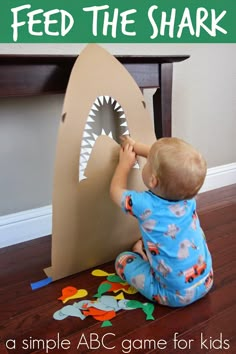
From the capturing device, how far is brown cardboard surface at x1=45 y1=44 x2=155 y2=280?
1.05 meters

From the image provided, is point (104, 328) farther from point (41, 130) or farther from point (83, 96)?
point (41, 130)

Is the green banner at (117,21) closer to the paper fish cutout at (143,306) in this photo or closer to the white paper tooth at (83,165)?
the white paper tooth at (83,165)

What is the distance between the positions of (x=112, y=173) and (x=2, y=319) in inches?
20.3

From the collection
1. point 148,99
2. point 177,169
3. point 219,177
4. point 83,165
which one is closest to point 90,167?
point 83,165

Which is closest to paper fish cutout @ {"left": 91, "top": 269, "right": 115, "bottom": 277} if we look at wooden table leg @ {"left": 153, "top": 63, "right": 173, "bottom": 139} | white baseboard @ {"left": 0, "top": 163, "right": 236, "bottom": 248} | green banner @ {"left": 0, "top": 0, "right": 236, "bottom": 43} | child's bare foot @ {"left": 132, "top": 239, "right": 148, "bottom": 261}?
child's bare foot @ {"left": 132, "top": 239, "right": 148, "bottom": 261}

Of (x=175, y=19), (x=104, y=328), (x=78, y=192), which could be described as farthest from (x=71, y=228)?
(x=175, y=19)

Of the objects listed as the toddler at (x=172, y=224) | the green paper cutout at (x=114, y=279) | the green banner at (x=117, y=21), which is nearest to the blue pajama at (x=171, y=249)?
the toddler at (x=172, y=224)

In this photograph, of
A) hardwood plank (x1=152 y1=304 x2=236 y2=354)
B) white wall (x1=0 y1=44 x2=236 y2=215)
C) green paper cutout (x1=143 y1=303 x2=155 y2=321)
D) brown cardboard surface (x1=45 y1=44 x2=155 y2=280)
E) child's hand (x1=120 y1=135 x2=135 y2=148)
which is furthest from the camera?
white wall (x1=0 y1=44 x2=236 y2=215)

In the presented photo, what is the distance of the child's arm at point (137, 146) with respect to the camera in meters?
1.13

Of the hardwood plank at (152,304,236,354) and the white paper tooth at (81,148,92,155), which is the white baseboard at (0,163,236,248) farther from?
the hardwood plank at (152,304,236,354)

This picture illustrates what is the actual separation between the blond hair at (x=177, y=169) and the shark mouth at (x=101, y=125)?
242mm

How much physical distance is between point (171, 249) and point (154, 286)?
12 cm

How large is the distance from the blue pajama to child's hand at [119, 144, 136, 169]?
0.15 metres

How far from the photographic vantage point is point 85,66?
106 cm
